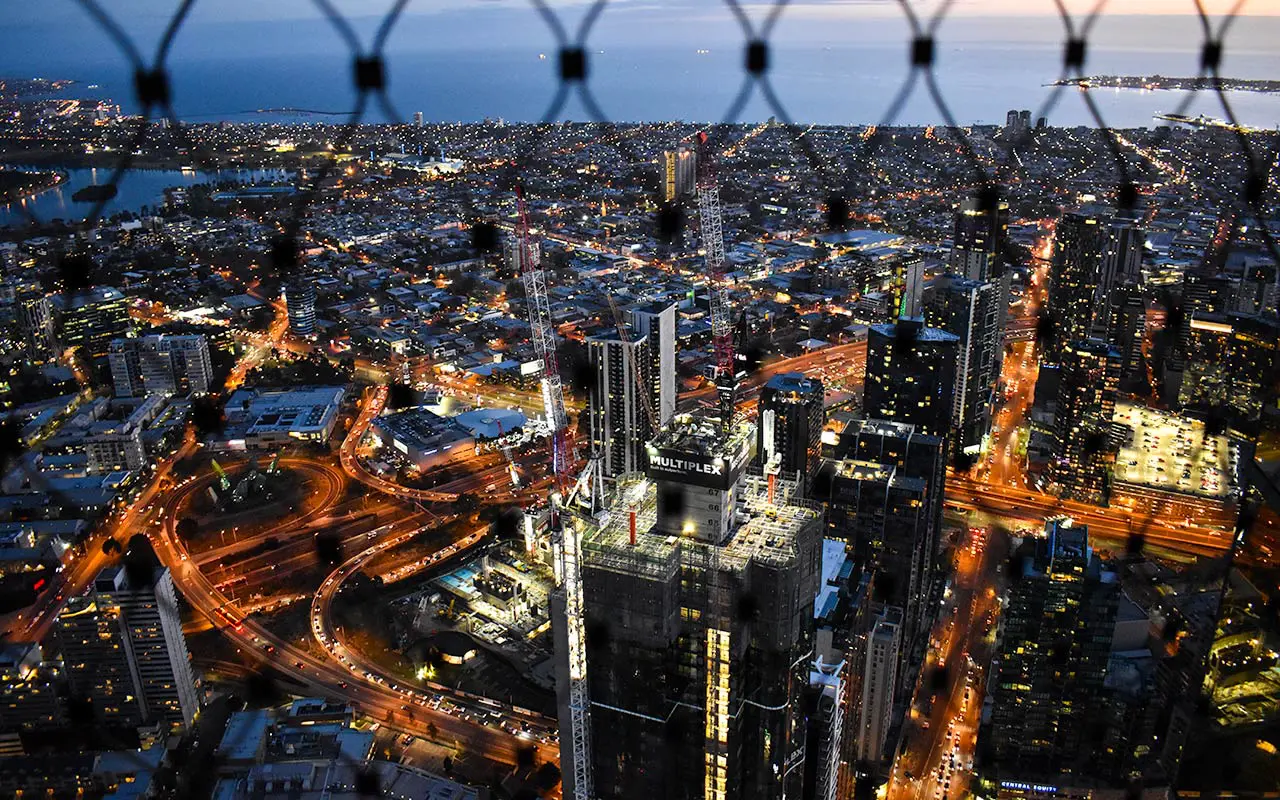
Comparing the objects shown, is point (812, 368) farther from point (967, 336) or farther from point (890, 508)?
point (890, 508)

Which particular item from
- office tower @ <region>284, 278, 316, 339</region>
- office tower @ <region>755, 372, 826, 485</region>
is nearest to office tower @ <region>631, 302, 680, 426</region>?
office tower @ <region>755, 372, 826, 485</region>

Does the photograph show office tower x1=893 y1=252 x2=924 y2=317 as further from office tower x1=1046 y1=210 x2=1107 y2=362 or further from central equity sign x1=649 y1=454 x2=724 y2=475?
central equity sign x1=649 y1=454 x2=724 y2=475

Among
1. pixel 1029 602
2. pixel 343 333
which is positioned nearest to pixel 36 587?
pixel 343 333

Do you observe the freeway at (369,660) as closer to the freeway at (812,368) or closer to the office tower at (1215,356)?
the freeway at (812,368)

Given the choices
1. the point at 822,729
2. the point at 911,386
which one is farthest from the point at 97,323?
the point at 822,729

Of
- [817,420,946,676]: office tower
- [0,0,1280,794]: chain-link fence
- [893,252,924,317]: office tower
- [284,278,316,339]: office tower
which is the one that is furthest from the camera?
[284,278,316,339]: office tower
